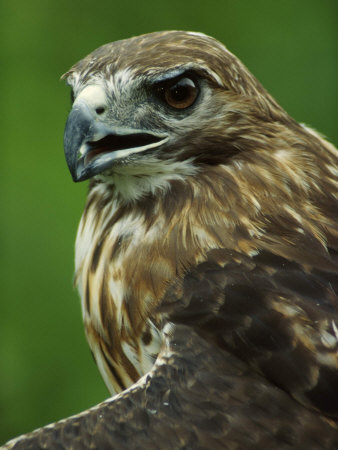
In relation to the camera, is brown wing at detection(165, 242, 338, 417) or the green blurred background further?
the green blurred background

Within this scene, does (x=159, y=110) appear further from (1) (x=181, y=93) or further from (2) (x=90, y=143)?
(2) (x=90, y=143)

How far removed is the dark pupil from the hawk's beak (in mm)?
106

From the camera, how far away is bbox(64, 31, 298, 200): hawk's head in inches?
82.0

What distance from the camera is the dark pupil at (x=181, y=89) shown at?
2.11 metres

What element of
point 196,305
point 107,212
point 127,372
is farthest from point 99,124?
point 127,372

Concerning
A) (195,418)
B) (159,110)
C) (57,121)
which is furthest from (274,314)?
(57,121)

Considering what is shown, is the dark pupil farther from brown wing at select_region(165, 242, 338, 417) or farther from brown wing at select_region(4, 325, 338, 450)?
brown wing at select_region(4, 325, 338, 450)

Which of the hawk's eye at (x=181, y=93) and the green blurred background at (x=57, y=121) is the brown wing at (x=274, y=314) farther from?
the green blurred background at (x=57, y=121)

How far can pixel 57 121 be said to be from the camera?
199 inches

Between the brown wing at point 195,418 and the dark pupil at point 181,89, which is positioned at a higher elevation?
the dark pupil at point 181,89

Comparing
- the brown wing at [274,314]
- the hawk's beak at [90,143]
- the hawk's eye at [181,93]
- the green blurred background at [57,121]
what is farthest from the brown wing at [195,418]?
the green blurred background at [57,121]

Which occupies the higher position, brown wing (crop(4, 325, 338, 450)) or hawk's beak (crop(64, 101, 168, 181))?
hawk's beak (crop(64, 101, 168, 181))

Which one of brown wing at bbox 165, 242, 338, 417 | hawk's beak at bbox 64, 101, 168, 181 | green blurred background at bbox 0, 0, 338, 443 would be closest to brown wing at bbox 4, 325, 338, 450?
brown wing at bbox 165, 242, 338, 417

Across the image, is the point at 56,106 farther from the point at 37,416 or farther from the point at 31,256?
the point at 37,416
